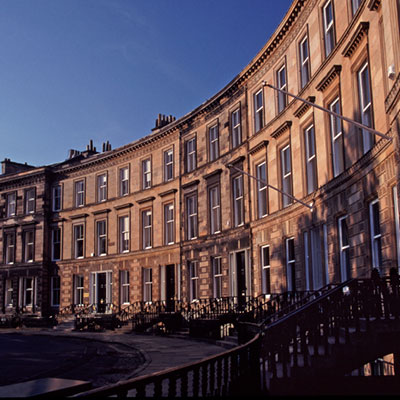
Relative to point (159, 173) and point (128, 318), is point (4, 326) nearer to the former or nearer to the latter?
point (128, 318)

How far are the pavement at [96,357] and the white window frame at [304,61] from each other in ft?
34.9

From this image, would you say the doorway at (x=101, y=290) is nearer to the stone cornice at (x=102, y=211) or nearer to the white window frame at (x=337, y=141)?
the stone cornice at (x=102, y=211)

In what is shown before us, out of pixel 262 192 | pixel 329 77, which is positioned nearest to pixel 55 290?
pixel 262 192

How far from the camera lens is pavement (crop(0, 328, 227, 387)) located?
603 inches

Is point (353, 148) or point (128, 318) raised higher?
point (353, 148)

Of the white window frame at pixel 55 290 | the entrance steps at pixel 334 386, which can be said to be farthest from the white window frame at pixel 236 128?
the white window frame at pixel 55 290

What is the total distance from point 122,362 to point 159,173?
18869mm

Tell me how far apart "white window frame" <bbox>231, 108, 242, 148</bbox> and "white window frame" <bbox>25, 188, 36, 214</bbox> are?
21.8 metres

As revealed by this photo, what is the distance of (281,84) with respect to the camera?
960 inches

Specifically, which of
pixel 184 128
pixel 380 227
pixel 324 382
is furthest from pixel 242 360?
pixel 184 128

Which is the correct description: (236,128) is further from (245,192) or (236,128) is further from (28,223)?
(28,223)

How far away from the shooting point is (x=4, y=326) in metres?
41.6

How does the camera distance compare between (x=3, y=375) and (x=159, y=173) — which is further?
(x=159, y=173)

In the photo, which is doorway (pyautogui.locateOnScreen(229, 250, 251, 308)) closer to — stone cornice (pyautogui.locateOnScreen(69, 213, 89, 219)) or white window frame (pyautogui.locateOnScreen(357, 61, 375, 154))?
white window frame (pyautogui.locateOnScreen(357, 61, 375, 154))
